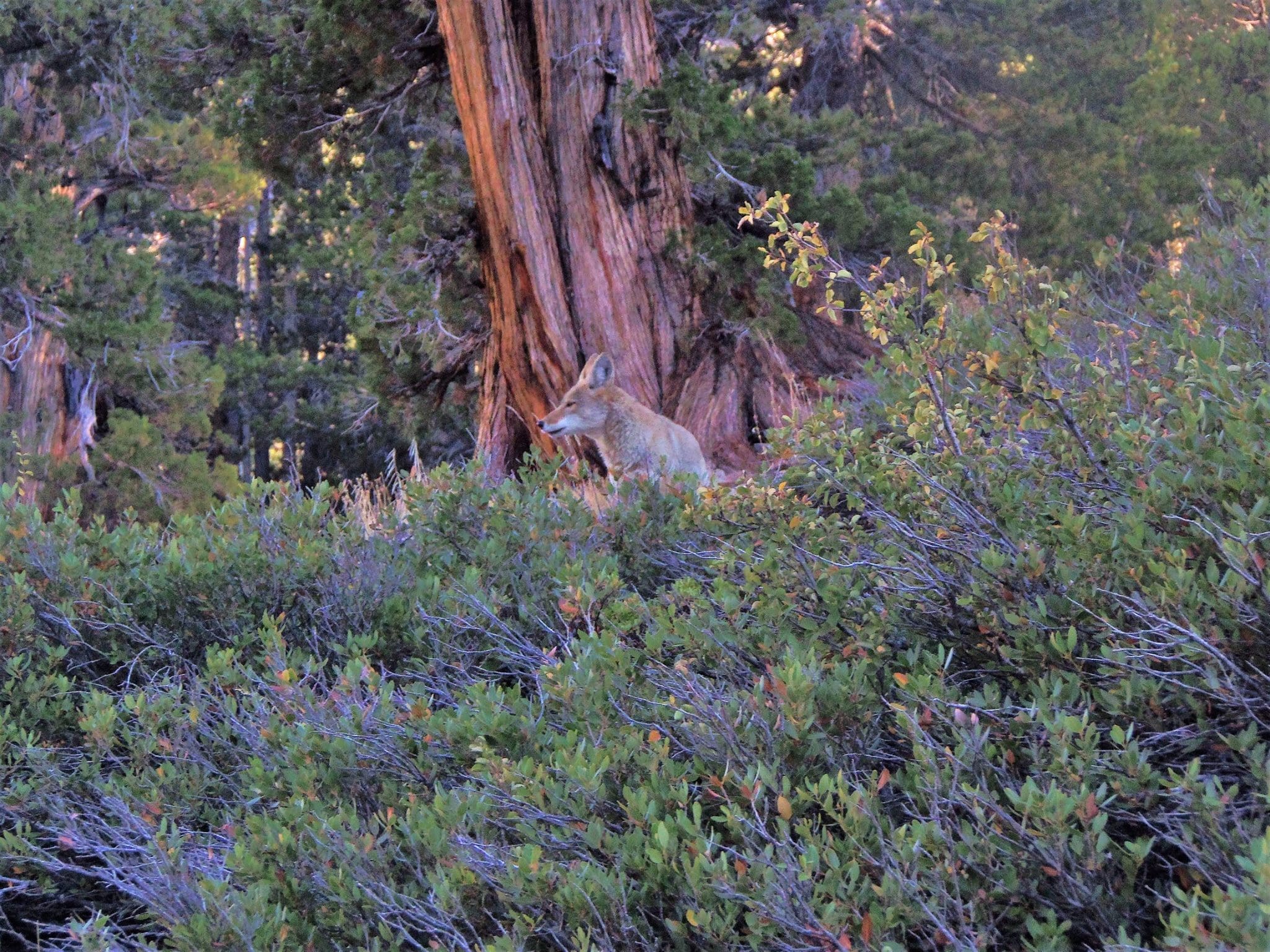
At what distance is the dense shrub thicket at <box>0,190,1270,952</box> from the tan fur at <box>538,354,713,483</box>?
403 cm

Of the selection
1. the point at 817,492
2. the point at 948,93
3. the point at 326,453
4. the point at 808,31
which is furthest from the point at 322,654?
the point at 326,453

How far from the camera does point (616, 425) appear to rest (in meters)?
9.99

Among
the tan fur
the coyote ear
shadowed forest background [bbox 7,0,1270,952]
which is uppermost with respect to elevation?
shadowed forest background [bbox 7,0,1270,952]

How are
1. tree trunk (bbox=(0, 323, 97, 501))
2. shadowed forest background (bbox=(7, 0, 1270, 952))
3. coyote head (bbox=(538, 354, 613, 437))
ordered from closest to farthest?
shadowed forest background (bbox=(7, 0, 1270, 952)) < coyote head (bbox=(538, 354, 613, 437)) < tree trunk (bbox=(0, 323, 97, 501))

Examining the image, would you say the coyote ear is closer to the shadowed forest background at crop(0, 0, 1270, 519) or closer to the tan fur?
the tan fur

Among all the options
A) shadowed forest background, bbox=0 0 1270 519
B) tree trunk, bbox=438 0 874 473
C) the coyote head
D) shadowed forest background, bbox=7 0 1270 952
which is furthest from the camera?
shadowed forest background, bbox=0 0 1270 519

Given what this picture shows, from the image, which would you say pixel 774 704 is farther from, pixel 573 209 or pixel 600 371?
pixel 573 209

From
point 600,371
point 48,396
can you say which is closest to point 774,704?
point 600,371

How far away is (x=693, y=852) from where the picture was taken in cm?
282

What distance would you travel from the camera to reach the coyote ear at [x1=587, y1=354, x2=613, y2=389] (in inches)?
395

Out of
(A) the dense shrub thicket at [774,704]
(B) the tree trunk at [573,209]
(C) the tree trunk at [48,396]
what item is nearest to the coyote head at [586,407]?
(B) the tree trunk at [573,209]

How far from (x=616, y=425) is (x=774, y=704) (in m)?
6.74

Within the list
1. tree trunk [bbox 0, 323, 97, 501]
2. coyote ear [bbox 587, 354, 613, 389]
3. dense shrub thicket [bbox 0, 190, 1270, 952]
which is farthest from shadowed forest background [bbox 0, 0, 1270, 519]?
dense shrub thicket [bbox 0, 190, 1270, 952]

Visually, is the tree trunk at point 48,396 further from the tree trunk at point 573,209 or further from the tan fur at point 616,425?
the tan fur at point 616,425
